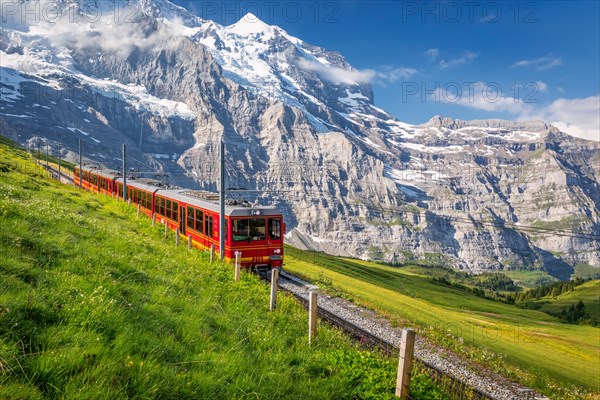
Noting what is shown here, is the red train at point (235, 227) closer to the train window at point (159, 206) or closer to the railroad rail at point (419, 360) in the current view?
the train window at point (159, 206)

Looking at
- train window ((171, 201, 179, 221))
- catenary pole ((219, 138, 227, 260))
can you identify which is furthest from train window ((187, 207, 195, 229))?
catenary pole ((219, 138, 227, 260))

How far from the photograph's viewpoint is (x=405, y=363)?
7.20 metres

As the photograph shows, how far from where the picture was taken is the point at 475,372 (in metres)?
13.5

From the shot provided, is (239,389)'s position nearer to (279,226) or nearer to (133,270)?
(133,270)

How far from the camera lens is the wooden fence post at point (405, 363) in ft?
23.4

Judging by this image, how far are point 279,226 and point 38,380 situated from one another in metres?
19.4

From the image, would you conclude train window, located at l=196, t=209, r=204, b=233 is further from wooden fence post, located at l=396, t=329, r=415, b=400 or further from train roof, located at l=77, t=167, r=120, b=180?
train roof, located at l=77, t=167, r=120, b=180

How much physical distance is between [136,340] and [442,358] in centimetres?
1203

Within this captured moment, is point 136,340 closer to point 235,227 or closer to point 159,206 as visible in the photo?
point 235,227

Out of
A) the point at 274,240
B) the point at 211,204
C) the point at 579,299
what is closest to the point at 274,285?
the point at 274,240

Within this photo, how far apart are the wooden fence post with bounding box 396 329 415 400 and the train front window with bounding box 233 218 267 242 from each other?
1616 centimetres

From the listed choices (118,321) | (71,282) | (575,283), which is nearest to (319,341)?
(118,321)

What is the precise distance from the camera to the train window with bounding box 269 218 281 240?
2366cm

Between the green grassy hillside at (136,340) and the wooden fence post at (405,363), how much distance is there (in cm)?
30
